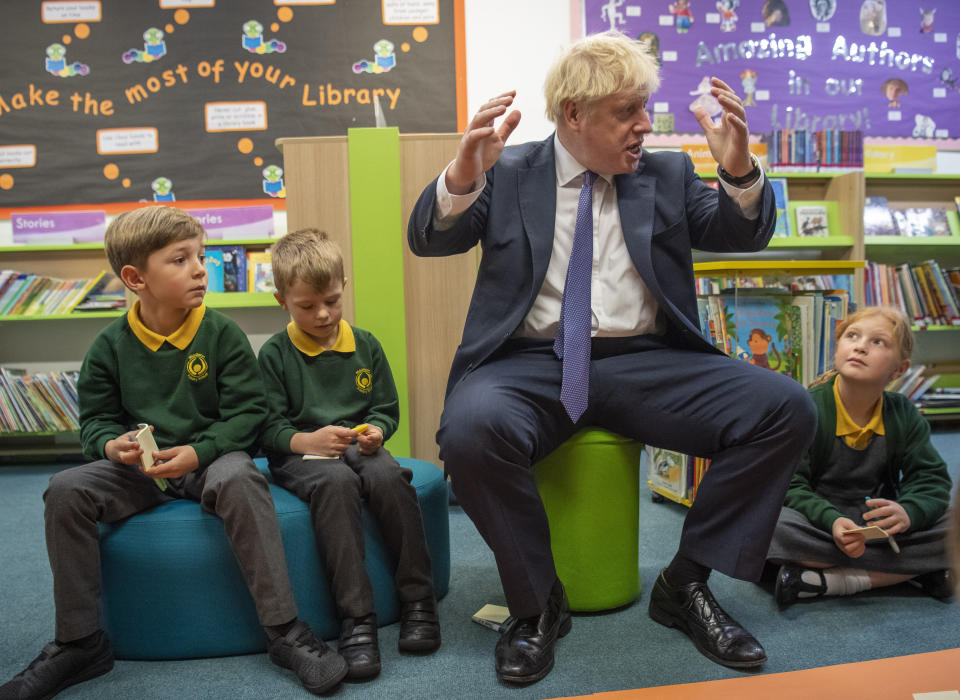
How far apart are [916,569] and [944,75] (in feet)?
10.6

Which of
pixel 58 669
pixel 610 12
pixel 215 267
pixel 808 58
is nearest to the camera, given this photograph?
pixel 58 669

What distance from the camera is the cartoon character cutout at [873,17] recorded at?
11.9ft

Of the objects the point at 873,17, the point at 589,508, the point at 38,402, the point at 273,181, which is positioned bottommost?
the point at 38,402

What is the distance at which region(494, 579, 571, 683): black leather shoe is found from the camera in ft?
3.93

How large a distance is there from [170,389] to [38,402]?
2314 millimetres

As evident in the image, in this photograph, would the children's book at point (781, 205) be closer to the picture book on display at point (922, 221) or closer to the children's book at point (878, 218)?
the children's book at point (878, 218)

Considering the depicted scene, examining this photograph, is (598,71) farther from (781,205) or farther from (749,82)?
(749,82)

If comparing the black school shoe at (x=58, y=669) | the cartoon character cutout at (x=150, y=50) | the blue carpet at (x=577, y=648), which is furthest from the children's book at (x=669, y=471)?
the cartoon character cutout at (x=150, y=50)

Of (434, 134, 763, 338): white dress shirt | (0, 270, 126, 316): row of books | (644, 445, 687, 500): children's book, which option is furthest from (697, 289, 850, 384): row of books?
(0, 270, 126, 316): row of books

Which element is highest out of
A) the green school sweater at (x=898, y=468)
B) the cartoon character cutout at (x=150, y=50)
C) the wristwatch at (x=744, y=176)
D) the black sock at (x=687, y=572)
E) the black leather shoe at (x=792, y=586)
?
the cartoon character cutout at (x=150, y=50)

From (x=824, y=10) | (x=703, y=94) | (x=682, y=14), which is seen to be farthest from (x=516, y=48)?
(x=824, y=10)

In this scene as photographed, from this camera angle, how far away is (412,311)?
2197mm

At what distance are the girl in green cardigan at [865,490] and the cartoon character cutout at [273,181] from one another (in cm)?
264

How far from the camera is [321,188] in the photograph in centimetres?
216
